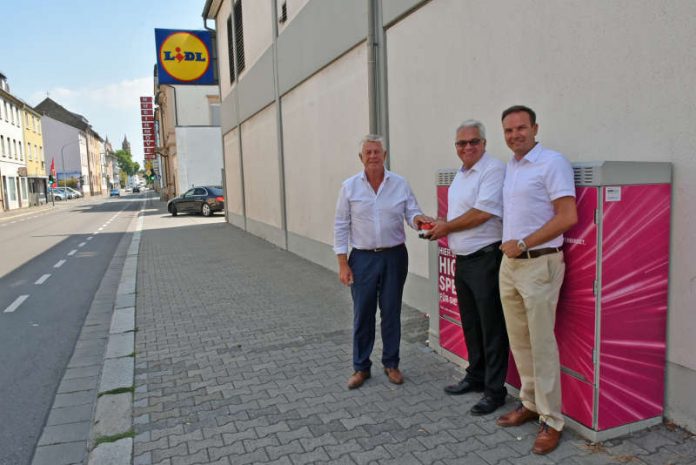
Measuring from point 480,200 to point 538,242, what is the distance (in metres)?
0.54

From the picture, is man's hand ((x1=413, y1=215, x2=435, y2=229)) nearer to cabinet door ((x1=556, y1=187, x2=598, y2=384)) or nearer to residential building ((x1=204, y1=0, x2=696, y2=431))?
Result: residential building ((x1=204, y1=0, x2=696, y2=431))

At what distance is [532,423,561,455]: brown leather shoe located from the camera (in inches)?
117

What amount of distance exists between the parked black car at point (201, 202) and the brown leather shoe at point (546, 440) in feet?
79.9

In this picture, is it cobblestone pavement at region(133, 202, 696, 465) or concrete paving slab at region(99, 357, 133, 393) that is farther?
concrete paving slab at region(99, 357, 133, 393)

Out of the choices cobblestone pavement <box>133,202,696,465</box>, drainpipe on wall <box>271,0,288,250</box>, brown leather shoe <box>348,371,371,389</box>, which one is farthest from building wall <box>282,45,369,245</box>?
brown leather shoe <box>348,371,371,389</box>

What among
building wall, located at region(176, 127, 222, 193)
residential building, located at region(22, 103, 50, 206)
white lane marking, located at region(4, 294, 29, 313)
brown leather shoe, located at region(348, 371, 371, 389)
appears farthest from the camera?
residential building, located at region(22, 103, 50, 206)

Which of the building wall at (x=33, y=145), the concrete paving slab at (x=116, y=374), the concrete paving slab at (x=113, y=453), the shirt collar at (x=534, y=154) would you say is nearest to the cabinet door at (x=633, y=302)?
the shirt collar at (x=534, y=154)

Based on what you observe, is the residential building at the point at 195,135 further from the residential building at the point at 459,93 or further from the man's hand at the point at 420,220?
the man's hand at the point at 420,220

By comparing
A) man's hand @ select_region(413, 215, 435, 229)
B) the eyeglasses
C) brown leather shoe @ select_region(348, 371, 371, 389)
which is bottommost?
brown leather shoe @ select_region(348, 371, 371, 389)

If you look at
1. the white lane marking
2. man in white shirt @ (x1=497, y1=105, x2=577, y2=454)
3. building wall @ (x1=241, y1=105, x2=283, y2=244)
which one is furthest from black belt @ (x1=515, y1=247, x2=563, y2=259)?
building wall @ (x1=241, y1=105, x2=283, y2=244)

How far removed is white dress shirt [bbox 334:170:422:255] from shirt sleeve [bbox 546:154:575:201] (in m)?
1.23

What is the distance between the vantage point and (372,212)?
3.91 metres

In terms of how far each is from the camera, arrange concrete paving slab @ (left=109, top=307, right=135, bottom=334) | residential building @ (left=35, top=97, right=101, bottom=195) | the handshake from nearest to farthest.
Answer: the handshake < concrete paving slab @ (left=109, top=307, right=135, bottom=334) < residential building @ (left=35, top=97, right=101, bottom=195)

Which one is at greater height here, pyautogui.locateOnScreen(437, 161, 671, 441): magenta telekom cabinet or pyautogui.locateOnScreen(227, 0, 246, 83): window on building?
pyautogui.locateOnScreen(227, 0, 246, 83): window on building
